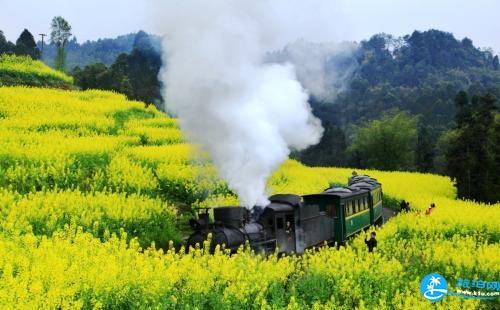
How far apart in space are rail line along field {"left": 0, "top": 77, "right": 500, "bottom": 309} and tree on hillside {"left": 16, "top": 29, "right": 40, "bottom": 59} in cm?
4608

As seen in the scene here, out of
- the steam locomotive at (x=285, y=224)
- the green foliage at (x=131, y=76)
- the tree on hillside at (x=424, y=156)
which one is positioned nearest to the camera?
the steam locomotive at (x=285, y=224)

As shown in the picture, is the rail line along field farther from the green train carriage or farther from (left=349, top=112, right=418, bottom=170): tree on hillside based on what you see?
(left=349, top=112, right=418, bottom=170): tree on hillside

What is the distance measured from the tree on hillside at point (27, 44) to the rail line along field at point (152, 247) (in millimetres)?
46081

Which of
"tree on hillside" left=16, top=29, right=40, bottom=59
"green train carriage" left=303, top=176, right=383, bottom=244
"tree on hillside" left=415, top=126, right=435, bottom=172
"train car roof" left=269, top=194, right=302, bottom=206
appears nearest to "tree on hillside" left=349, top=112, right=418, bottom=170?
"tree on hillside" left=415, top=126, right=435, bottom=172

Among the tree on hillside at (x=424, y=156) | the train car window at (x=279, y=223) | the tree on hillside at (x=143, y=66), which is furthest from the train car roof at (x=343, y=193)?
the tree on hillside at (x=143, y=66)

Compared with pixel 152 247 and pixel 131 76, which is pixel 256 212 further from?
pixel 131 76

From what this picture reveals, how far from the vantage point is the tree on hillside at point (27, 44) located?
68.2m

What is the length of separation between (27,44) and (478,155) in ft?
208

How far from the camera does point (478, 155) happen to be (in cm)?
3080

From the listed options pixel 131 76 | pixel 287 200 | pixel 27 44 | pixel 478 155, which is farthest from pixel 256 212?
pixel 131 76

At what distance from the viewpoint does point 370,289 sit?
420 inches

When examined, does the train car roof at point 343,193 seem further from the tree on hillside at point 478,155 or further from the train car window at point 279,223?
the tree on hillside at point 478,155

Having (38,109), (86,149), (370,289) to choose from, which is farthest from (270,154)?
(38,109)

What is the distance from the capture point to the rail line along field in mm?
8227
